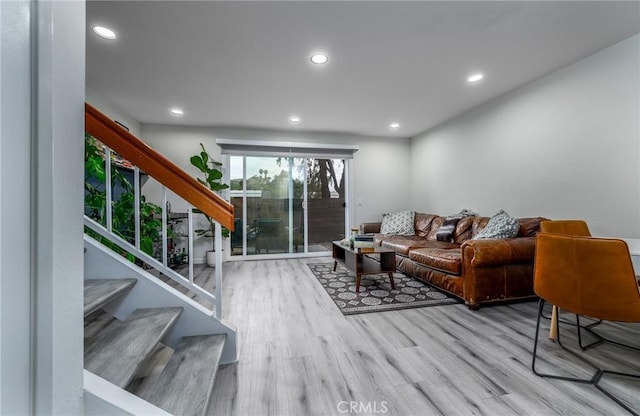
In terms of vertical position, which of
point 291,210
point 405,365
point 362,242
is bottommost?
point 405,365

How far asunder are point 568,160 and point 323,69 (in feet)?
8.90

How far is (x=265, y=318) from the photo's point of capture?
7.22 ft

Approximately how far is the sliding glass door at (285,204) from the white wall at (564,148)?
2.16 metres

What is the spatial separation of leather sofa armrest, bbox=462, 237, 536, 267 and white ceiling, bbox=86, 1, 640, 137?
5.83 ft

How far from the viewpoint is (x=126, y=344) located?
1102mm

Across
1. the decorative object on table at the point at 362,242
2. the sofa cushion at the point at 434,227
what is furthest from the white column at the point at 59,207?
the sofa cushion at the point at 434,227

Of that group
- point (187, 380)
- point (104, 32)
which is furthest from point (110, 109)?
point (187, 380)

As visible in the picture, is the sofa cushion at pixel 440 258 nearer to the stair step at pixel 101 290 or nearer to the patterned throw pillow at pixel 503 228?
the patterned throw pillow at pixel 503 228

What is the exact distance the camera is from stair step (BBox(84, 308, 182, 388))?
3.10ft

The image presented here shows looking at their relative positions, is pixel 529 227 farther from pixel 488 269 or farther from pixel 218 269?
pixel 218 269

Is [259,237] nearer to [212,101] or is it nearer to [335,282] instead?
[335,282]

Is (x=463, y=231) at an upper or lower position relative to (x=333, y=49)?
lower

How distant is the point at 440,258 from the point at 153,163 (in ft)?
8.71

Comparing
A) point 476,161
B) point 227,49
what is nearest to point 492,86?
point 476,161
